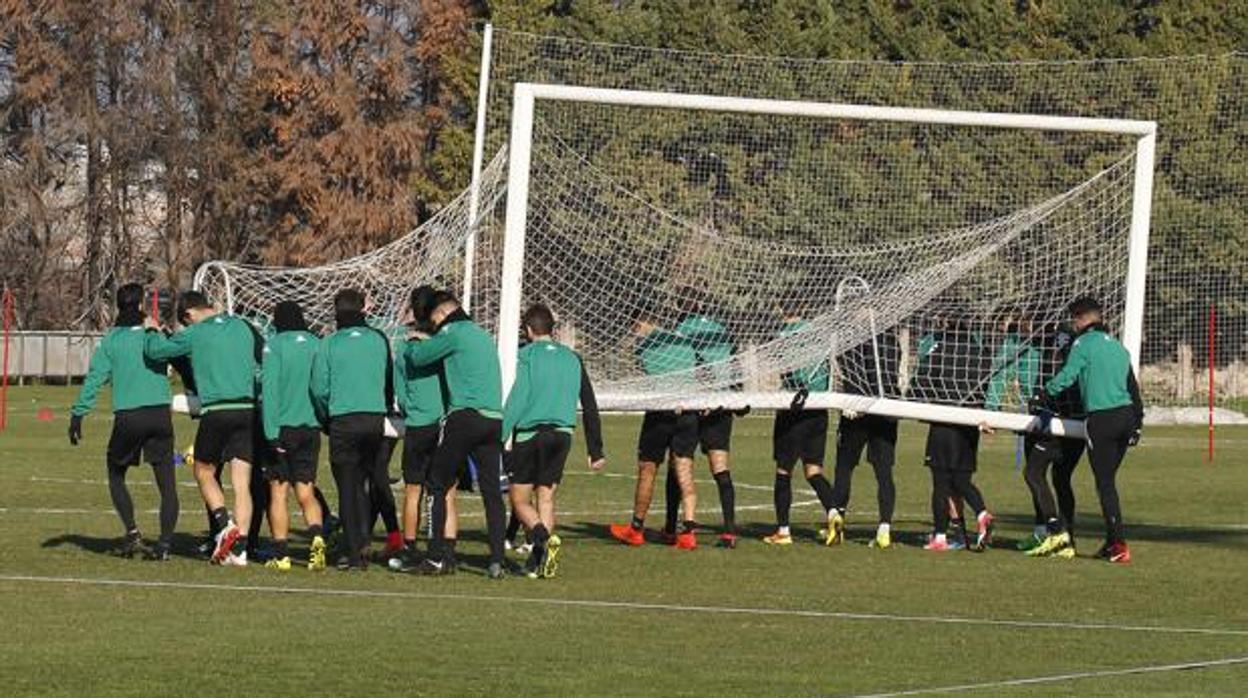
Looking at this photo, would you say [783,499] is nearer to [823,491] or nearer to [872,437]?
[823,491]

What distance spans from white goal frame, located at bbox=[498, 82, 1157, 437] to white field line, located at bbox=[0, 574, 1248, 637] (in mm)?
4329

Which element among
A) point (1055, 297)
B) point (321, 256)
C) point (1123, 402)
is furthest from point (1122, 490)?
point (321, 256)

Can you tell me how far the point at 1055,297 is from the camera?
2786 cm

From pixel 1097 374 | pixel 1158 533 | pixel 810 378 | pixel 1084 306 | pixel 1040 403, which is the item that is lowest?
pixel 1158 533

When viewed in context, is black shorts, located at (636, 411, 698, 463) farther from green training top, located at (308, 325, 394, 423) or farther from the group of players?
green training top, located at (308, 325, 394, 423)

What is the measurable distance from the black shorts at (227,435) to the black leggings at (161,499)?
438 millimetres

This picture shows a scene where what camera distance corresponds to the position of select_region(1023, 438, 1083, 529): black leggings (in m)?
22.5

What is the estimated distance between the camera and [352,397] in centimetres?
1969

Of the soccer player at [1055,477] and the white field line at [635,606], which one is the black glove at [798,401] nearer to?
the soccer player at [1055,477]

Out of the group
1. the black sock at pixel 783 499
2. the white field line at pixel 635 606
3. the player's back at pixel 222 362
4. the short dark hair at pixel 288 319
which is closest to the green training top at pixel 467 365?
the short dark hair at pixel 288 319

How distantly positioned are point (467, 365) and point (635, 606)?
2.52 metres

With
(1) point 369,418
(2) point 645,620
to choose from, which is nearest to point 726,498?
(1) point 369,418

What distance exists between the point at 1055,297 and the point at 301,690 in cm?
1577

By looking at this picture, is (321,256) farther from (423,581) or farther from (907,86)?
(423,581)
